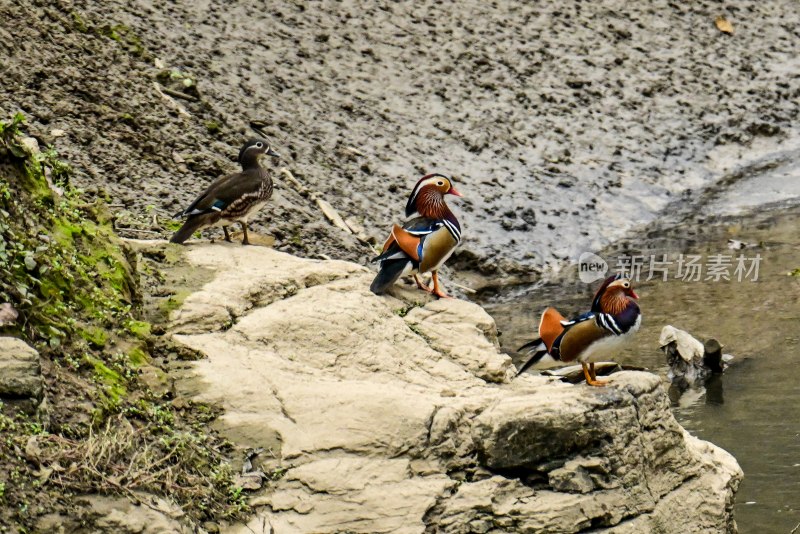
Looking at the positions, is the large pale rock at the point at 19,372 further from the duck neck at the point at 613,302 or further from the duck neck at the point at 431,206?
the duck neck at the point at 431,206

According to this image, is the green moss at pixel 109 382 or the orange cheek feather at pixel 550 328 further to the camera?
the orange cheek feather at pixel 550 328

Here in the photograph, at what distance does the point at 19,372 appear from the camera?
606 cm

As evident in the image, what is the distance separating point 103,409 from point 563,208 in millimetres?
10082

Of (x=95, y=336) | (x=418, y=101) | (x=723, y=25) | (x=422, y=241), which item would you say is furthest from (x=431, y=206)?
(x=723, y=25)

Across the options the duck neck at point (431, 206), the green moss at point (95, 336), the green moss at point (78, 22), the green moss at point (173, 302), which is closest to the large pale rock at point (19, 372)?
the green moss at point (95, 336)

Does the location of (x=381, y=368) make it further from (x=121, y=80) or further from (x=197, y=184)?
(x=121, y=80)

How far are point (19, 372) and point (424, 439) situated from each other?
83.9 inches

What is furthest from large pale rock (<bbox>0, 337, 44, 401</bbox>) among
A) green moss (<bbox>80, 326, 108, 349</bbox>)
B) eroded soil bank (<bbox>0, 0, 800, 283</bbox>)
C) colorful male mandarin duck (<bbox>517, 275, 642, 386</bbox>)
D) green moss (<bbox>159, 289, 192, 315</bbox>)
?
eroded soil bank (<bbox>0, 0, 800, 283</bbox>)

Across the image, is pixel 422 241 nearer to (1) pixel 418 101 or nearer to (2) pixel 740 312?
(2) pixel 740 312

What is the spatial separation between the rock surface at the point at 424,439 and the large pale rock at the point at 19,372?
1217 mm

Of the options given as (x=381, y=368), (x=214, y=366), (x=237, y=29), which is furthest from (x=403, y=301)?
(x=237, y=29)

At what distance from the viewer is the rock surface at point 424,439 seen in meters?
6.59

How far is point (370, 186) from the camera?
15.1m

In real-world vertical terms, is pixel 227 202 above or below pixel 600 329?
below
